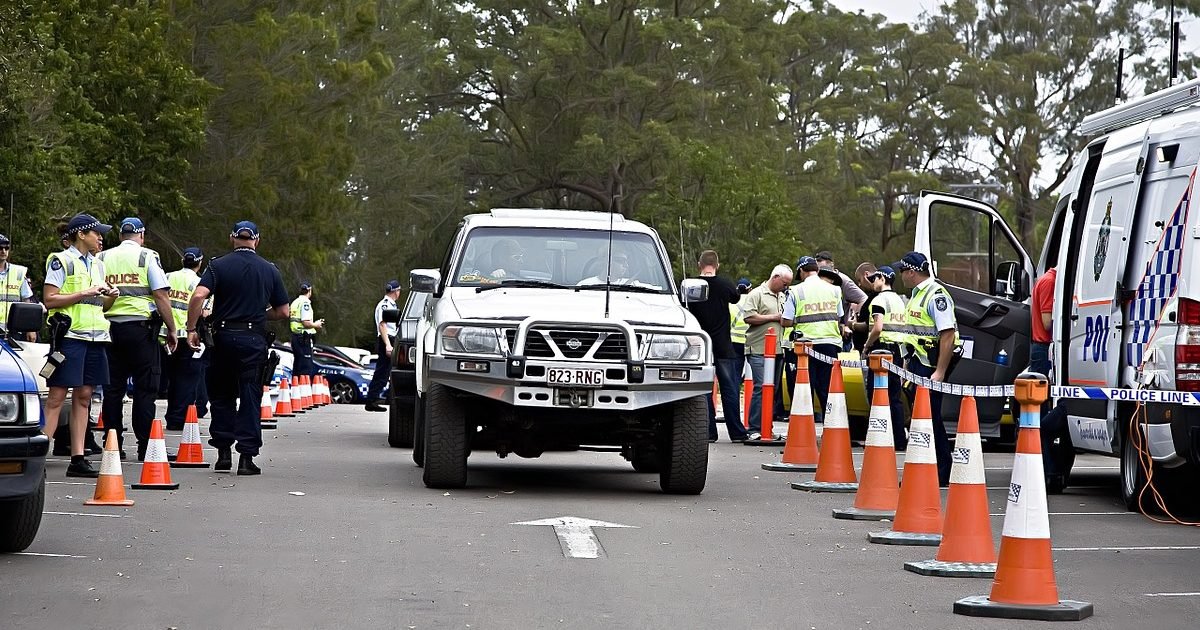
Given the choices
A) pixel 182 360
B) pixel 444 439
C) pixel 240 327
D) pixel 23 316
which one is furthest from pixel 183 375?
pixel 23 316

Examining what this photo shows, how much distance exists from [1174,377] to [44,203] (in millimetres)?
19551

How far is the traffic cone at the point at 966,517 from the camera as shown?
29.3 feet

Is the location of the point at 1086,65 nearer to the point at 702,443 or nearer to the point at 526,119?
the point at 526,119

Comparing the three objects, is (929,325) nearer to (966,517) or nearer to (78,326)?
(966,517)

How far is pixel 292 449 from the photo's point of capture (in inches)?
731

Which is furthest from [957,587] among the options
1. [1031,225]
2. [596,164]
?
[1031,225]

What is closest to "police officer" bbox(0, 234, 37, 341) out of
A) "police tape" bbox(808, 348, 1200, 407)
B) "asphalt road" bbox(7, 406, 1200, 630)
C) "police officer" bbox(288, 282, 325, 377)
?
"asphalt road" bbox(7, 406, 1200, 630)

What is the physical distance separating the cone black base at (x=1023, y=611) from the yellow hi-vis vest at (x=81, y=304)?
27.1ft

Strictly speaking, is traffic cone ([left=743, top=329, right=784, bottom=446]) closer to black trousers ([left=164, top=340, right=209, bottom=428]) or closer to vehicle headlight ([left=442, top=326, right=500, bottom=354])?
black trousers ([left=164, top=340, right=209, bottom=428])

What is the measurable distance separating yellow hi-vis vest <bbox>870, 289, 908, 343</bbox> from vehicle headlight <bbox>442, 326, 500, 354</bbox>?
3.65 meters

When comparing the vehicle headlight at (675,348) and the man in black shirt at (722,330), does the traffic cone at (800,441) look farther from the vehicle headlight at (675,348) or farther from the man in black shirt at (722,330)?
the man in black shirt at (722,330)

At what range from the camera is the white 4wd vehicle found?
12.7 m

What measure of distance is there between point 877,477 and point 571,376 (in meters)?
2.14

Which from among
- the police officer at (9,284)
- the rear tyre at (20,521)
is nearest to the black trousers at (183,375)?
the police officer at (9,284)
